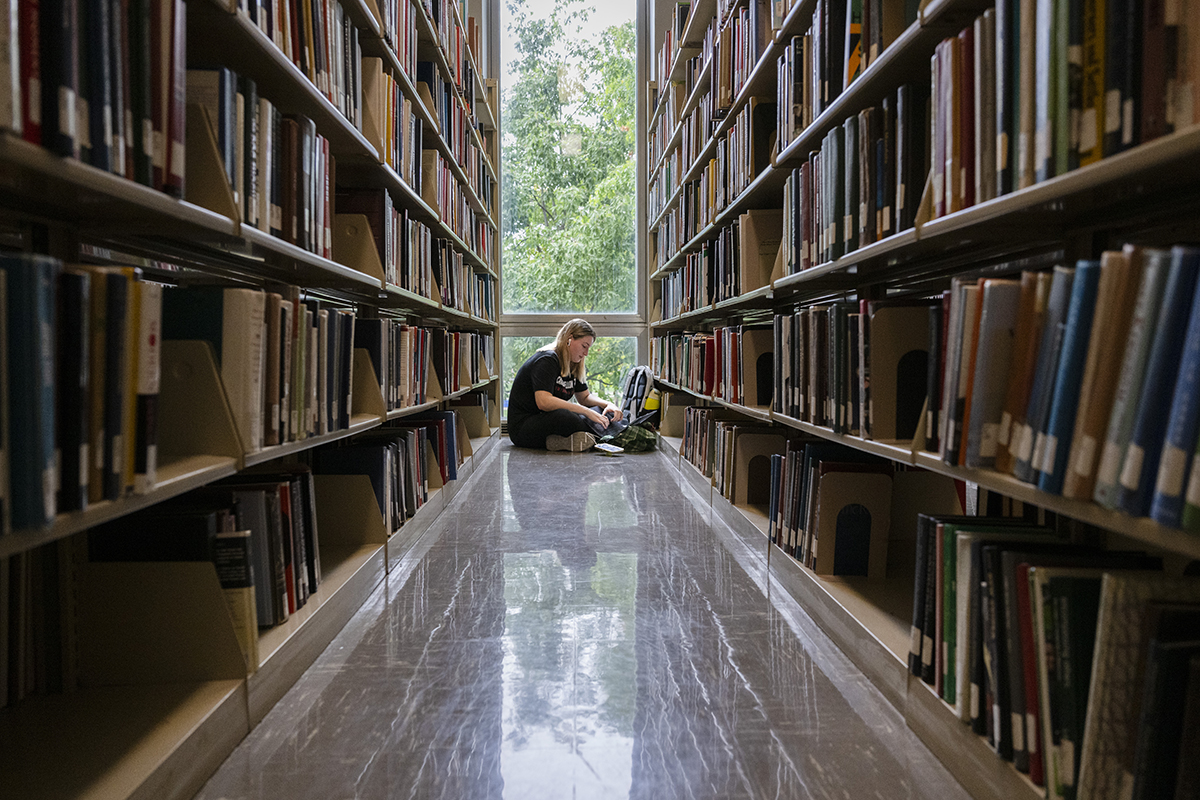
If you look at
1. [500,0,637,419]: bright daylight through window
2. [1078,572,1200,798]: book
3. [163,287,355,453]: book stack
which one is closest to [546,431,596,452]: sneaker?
[500,0,637,419]: bright daylight through window

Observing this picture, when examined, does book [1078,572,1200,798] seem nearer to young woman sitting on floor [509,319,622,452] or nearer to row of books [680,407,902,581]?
row of books [680,407,902,581]

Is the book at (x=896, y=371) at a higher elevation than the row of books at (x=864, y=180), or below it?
below

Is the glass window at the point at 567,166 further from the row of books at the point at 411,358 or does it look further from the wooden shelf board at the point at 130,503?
the wooden shelf board at the point at 130,503

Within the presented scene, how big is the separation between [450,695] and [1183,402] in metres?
1.27

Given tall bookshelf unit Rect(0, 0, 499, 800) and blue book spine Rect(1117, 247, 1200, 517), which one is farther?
tall bookshelf unit Rect(0, 0, 499, 800)

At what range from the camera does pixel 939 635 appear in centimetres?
125

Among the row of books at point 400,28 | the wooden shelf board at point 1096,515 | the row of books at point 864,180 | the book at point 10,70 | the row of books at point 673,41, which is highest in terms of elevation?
the row of books at point 673,41

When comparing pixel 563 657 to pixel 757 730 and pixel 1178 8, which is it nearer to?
pixel 757 730

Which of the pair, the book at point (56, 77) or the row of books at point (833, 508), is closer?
the book at point (56, 77)

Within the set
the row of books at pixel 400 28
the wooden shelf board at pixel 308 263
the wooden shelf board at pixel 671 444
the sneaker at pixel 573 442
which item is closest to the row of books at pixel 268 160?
the wooden shelf board at pixel 308 263

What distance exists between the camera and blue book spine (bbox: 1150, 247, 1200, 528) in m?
0.70

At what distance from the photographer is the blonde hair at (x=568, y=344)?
5.28 m

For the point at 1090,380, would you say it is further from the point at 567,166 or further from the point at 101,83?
the point at 567,166

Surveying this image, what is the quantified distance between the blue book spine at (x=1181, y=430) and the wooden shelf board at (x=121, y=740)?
125cm
